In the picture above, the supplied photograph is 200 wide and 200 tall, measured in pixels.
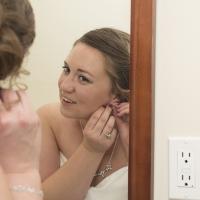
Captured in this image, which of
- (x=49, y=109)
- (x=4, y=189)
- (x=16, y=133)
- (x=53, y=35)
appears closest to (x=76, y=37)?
(x=53, y=35)

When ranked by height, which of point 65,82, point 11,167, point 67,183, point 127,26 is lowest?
point 67,183

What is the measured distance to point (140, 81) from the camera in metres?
0.89

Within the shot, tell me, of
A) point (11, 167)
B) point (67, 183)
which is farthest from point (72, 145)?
point (11, 167)

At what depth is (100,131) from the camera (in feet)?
3.17

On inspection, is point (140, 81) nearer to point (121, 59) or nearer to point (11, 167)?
point (121, 59)

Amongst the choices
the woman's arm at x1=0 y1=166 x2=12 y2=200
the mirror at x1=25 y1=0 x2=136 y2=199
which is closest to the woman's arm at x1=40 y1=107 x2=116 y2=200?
the mirror at x1=25 y1=0 x2=136 y2=199

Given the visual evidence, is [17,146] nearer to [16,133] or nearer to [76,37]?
[16,133]

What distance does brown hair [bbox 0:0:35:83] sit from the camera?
729 mm

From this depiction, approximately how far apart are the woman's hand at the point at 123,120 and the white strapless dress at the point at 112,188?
0.06 metres
